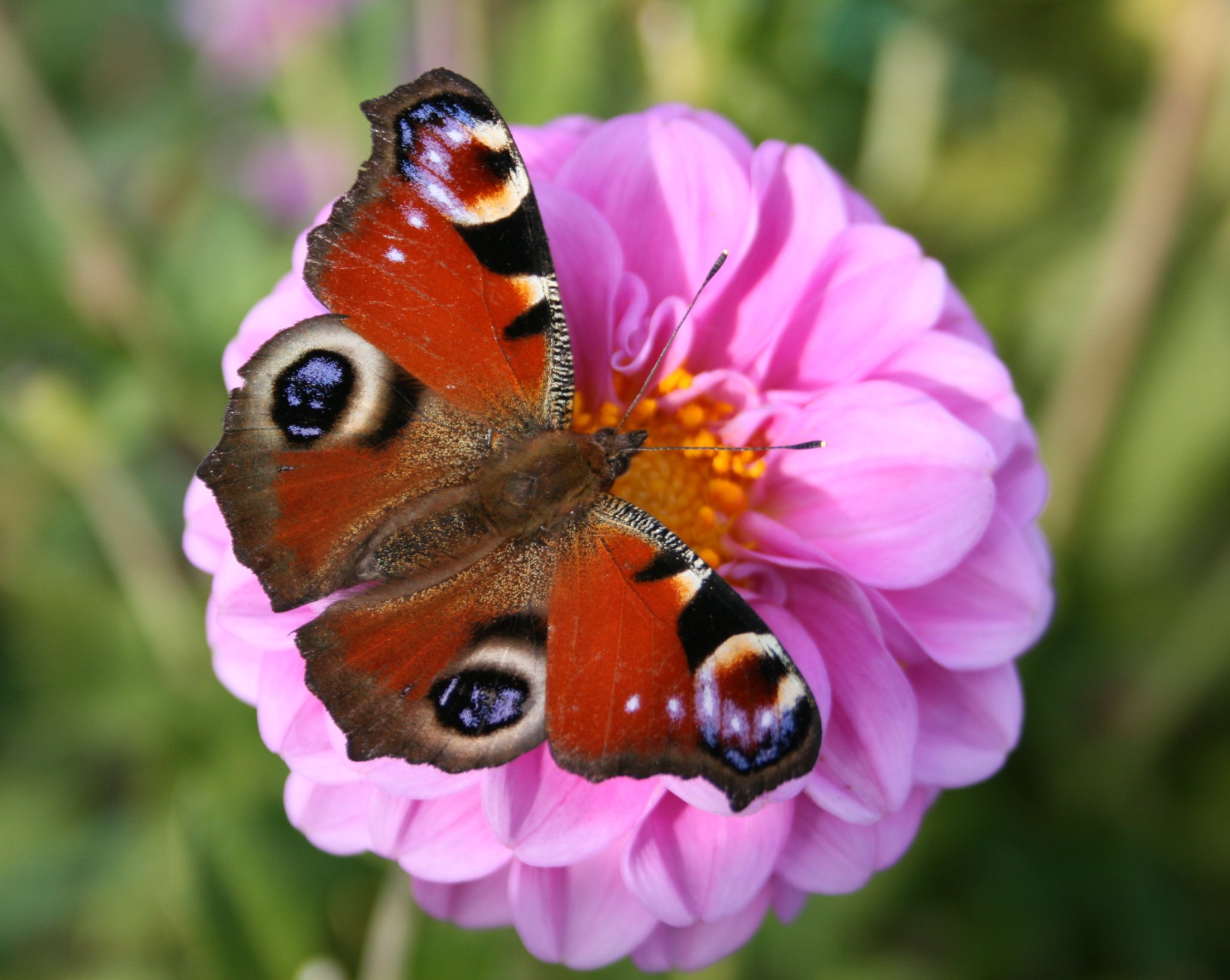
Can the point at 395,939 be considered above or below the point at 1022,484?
below

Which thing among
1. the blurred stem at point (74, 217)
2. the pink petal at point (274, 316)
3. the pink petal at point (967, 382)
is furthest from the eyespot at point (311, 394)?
the blurred stem at point (74, 217)

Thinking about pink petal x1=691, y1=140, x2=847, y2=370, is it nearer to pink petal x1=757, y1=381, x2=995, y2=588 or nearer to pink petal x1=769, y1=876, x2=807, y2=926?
pink petal x1=757, y1=381, x2=995, y2=588

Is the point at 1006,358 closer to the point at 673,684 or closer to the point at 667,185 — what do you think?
the point at 667,185

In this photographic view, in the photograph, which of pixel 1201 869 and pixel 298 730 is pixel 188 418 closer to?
pixel 298 730

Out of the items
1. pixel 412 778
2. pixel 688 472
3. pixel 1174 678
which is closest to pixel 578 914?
pixel 412 778

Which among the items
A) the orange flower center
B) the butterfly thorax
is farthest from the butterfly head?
the orange flower center
